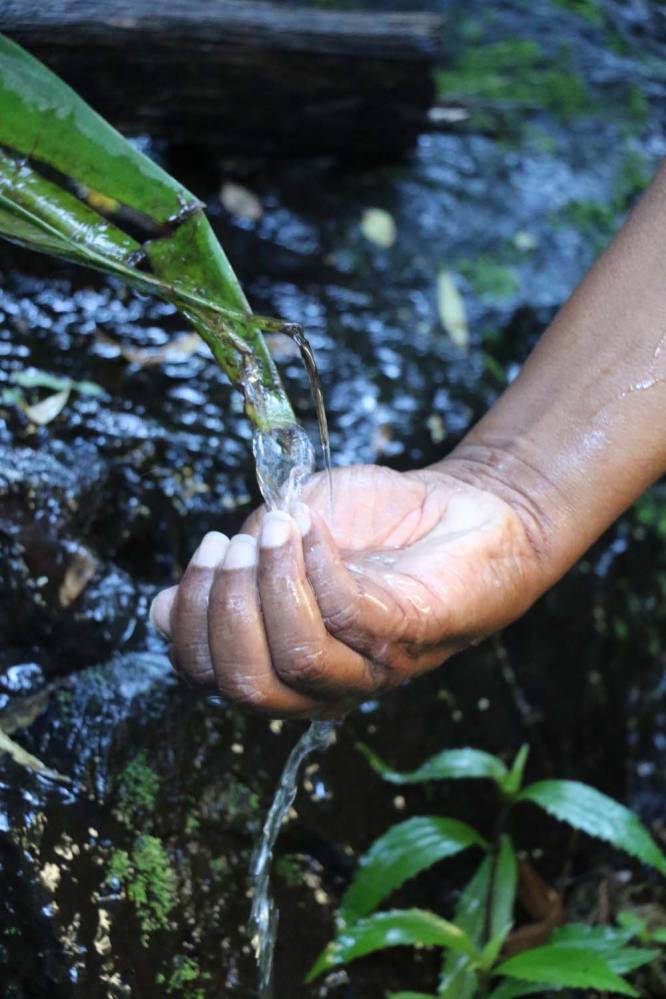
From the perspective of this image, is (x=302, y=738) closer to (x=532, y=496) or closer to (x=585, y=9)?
(x=532, y=496)

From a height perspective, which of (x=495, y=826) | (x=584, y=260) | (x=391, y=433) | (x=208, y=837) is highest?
(x=584, y=260)

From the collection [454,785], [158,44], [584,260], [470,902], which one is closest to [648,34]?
[584,260]

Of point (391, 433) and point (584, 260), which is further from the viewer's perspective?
point (584, 260)

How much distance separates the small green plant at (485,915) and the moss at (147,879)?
0.31 meters

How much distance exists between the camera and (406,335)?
10.4 feet

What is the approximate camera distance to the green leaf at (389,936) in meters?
2.07

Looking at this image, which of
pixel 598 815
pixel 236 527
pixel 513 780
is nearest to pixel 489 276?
pixel 236 527

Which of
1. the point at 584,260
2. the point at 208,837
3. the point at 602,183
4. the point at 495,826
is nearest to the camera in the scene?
the point at 208,837

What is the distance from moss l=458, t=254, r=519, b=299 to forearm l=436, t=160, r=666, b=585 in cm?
123

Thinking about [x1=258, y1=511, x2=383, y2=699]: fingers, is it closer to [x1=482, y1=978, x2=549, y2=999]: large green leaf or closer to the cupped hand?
the cupped hand

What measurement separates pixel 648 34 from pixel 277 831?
3.55 metres

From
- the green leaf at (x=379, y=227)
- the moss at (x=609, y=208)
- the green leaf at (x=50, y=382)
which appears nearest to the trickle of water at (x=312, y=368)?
the green leaf at (x=50, y=382)

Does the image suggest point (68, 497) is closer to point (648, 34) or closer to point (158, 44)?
point (158, 44)

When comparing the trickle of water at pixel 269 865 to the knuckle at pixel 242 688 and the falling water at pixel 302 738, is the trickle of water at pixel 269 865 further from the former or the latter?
the knuckle at pixel 242 688
